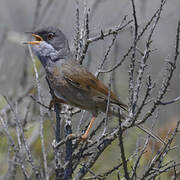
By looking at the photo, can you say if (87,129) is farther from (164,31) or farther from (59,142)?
(164,31)

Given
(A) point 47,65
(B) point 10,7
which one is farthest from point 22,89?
(B) point 10,7

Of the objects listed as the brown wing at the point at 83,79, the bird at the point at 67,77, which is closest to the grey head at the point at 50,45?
the bird at the point at 67,77

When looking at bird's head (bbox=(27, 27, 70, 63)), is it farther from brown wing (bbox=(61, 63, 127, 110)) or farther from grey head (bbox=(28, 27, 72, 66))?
brown wing (bbox=(61, 63, 127, 110))

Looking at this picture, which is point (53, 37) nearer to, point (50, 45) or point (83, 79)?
point (50, 45)

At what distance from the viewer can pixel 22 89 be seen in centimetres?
725

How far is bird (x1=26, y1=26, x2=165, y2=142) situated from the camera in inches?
179

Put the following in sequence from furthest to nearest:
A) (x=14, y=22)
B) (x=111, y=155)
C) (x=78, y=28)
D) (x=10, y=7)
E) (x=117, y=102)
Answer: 1. (x=10, y=7)
2. (x=14, y=22)
3. (x=111, y=155)
4. (x=117, y=102)
5. (x=78, y=28)

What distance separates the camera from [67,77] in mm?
4633

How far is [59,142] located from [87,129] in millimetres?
875

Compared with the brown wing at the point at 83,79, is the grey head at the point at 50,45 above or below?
above

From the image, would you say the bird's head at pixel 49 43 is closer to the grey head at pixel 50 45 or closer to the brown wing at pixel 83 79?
the grey head at pixel 50 45

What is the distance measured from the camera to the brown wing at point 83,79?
4.61 meters

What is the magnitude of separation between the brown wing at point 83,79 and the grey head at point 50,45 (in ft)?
0.54

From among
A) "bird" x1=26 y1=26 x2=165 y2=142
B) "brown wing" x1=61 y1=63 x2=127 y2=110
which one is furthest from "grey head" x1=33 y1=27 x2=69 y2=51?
"brown wing" x1=61 y1=63 x2=127 y2=110
